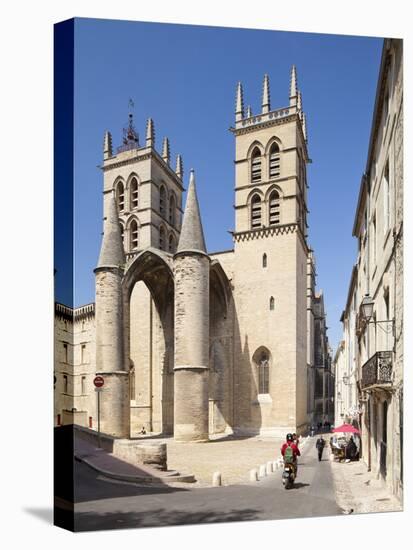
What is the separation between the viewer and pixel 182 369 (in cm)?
1827

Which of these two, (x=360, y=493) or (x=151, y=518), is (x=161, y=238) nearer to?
(x=360, y=493)

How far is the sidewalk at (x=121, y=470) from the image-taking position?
27.5 ft

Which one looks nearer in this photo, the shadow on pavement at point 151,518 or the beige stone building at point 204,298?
the shadow on pavement at point 151,518

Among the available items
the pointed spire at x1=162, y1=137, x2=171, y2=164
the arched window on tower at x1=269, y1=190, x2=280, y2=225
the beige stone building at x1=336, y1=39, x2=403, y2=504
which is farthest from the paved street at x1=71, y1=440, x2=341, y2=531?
the arched window on tower at x1=269, y1=190, x2=280, y2=225

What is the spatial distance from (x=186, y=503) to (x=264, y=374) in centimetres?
754

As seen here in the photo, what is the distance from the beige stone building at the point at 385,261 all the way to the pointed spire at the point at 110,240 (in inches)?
189

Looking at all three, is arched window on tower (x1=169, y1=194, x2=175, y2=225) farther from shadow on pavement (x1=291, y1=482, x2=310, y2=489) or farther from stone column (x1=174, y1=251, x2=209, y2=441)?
shadow on pavement (x1=291, y1=482, x2=310, y2=489)

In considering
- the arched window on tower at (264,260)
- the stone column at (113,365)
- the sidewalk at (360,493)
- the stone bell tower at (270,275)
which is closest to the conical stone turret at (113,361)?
the stone column at (113,365)

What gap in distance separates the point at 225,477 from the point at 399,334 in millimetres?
3802

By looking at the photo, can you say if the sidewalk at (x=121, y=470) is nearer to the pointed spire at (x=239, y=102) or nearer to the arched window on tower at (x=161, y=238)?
the pointed spire at (x=239, y=102)

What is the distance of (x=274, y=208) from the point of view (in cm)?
1393

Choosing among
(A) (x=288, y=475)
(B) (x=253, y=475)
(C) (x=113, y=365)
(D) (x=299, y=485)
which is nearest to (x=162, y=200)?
(C) (x=113, y=365)
